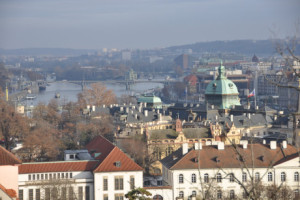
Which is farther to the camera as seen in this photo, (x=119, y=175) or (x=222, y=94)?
(x=222, y=94)

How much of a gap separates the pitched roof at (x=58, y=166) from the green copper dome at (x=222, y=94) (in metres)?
31.1

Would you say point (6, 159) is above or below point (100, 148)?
above

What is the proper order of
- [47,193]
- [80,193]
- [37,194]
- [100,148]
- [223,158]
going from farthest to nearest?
[100,148] → [223,158] → [80,193] → [37,194] → [47,193]

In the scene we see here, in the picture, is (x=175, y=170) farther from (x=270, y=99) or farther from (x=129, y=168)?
(x=270, y=99)

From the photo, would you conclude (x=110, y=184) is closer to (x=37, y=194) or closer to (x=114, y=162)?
(x=114, y=162)

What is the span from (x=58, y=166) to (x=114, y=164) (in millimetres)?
2038

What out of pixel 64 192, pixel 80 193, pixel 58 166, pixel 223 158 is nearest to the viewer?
pixel 64 192

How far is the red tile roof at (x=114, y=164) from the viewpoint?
31406mm

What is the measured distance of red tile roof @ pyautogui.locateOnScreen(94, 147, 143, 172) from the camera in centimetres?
3141

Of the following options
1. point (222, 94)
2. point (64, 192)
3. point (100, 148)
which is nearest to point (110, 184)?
point (64, 192)

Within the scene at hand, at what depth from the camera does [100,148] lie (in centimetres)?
3538

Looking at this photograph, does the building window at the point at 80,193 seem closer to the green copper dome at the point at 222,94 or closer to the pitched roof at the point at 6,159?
the pitched roof at the point at 6,159

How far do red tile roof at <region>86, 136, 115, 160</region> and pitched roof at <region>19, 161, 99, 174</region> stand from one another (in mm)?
789

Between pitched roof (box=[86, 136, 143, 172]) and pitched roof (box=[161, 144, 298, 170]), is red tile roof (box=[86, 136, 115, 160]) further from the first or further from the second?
pitched roof (box=[161, 144, 298, 170])
